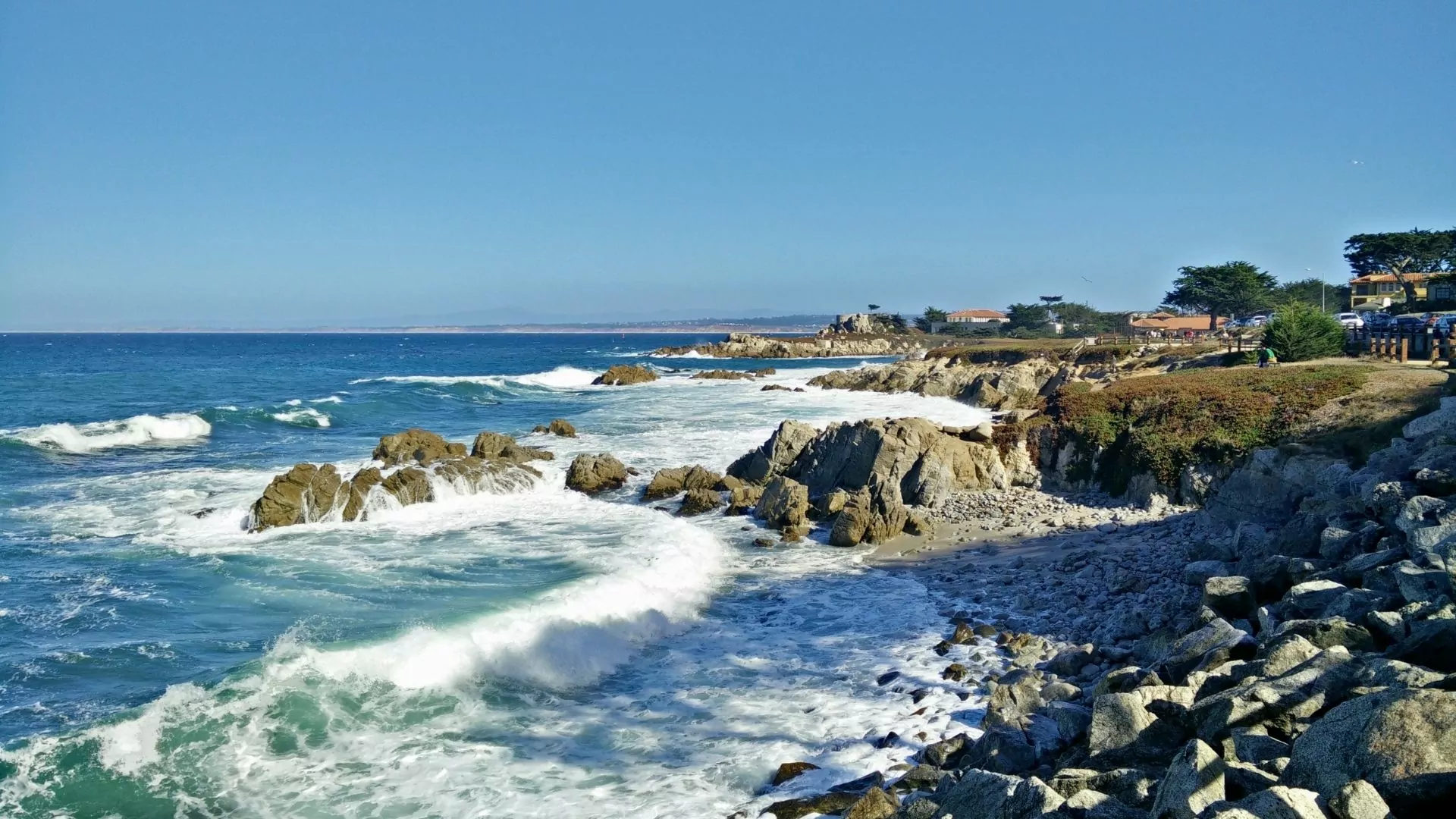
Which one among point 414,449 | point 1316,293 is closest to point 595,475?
point 414,449

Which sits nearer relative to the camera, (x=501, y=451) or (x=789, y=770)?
(x=789, y=770)

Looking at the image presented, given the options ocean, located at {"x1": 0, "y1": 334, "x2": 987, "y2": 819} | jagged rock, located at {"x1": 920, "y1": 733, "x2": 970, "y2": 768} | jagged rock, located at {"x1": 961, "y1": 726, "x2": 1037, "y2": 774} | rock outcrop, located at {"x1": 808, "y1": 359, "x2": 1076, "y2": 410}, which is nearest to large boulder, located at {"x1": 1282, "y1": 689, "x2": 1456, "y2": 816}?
jagged rock, located at {"x1": 961, "y1": 726, "x2": 1037, "y2": 774}

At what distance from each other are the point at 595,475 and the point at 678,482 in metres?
2.46

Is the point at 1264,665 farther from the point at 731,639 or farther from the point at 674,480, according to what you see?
the point at 674,480

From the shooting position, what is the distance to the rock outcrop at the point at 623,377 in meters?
70.0

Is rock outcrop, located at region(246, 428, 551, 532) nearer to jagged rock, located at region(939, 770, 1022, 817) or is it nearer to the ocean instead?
the ocean

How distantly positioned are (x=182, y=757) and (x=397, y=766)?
7.40ft

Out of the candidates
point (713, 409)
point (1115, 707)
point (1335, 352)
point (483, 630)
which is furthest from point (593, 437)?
point (1115, 707)

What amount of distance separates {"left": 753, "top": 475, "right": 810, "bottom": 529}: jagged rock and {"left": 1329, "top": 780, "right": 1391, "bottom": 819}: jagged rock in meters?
14.8

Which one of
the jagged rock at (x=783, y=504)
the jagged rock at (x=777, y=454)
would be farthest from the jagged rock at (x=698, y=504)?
the jagged rock at (x=777, y=454)

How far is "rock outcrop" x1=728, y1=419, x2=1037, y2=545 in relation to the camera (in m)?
20.7

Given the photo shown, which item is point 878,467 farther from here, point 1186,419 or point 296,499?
point 296,499

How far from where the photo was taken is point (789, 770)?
921 centimetres

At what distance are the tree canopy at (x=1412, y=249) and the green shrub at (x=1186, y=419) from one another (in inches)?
1729
